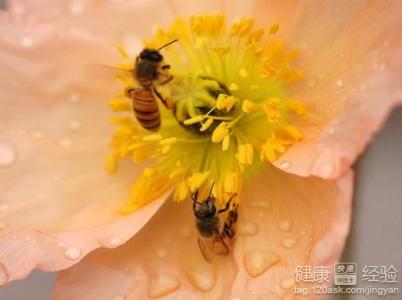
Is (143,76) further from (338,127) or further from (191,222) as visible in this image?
(338,127)

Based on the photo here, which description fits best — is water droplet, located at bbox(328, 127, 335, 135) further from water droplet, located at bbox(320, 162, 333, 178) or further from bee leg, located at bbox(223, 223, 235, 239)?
bee leg, located at bbox(223, 223, 235, 239)

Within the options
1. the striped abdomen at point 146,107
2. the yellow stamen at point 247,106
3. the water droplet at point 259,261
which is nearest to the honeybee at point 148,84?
the striped abdomen at point 146,107

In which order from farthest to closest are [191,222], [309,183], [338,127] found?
[191,222], [309,183], [338,127]

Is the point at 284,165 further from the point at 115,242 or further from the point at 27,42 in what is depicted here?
the point at 27,42

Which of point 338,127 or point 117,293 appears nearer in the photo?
point 338,127

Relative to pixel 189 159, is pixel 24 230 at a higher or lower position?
lower

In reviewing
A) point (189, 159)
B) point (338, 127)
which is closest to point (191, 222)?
point (189, 159)
